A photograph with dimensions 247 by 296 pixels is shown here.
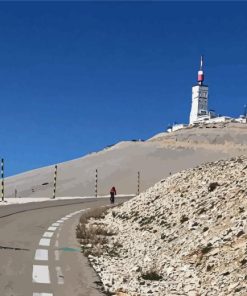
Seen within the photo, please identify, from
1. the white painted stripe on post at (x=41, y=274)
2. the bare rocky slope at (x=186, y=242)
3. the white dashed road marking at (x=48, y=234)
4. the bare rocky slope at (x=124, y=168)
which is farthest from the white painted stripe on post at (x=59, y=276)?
the bare rocky slope at (x=124, y=168)

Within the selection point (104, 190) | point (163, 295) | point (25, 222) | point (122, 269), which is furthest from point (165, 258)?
point (104, 190)

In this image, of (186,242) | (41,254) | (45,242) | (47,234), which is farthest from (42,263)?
(47,234)

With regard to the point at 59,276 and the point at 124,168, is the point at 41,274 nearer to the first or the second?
the point at 59,276

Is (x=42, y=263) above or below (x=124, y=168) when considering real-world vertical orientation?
below

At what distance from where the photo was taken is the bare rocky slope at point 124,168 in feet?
261

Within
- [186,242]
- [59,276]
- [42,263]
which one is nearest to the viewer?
[59,276]

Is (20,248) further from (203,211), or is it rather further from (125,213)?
(125,213)

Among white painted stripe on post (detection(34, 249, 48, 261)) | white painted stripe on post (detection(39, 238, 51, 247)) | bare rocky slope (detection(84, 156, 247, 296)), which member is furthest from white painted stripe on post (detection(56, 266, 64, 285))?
white painted stripe on post (detection(39, 238, 51, 247))

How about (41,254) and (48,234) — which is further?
(48,234)

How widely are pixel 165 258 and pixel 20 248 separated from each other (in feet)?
14.1

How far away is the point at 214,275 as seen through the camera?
1179 centimetres

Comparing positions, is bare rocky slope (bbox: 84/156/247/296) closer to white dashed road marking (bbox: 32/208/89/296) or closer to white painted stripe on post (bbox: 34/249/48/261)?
white dashed road marking (bbox: 32/208/89/296)

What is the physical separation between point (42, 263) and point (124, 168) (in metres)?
77.4

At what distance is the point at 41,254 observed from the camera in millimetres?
14812
